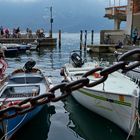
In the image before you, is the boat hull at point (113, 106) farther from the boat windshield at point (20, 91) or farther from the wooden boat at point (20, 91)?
the boat windshield at point (20, 91)

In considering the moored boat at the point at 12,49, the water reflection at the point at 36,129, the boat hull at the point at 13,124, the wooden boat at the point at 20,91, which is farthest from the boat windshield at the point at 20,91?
the moored boat at the point at 12,49

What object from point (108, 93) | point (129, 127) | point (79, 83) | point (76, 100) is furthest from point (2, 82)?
point (79, 83)

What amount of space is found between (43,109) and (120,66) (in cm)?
890

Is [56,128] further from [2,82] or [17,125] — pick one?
[2,82]

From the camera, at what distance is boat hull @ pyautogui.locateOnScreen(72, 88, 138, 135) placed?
9.21 m

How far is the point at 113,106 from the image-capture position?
9867mm

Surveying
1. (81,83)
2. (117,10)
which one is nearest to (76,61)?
(81,83)

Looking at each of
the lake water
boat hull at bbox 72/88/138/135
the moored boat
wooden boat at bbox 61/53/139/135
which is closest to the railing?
the moored boat

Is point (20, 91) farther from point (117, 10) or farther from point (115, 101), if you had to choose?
point (117, 10)

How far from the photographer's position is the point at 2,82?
471 inches

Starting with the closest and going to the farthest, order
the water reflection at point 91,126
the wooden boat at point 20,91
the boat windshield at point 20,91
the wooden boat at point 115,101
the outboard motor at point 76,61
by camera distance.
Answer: the wooden boat at point 20,91
the wooden boat at point 115,101
the water reflection at point 91,126
the boat windshield at point 20,91
the outboard motor at point 76,61

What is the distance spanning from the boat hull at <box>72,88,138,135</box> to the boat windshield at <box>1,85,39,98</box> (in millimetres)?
1692

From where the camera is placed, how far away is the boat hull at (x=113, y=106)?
9.21m

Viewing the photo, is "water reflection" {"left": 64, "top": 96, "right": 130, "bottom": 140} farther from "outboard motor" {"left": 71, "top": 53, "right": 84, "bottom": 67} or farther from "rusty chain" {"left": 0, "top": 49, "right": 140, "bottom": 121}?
"rusty chain" {"left": 0, "top": 49, "right": 140, "bottom": 121}
